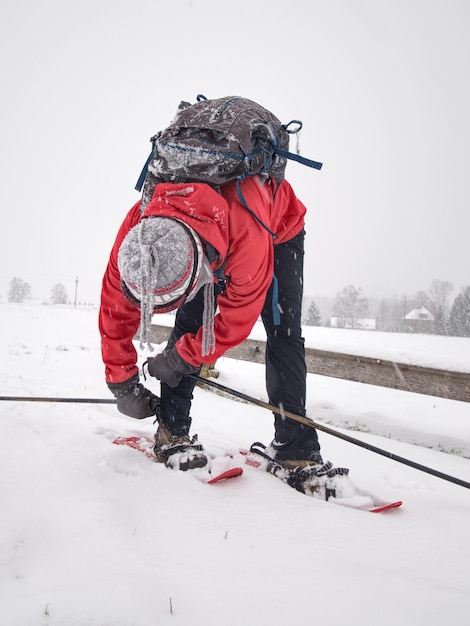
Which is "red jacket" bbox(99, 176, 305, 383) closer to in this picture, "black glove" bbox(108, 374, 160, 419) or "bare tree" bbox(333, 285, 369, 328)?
"black glove" bbox(108, 374, 160, 419)

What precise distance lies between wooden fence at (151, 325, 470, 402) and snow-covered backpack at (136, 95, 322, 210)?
79.9 inches

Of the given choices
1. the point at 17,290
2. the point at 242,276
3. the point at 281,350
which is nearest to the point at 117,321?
the point at 242,276

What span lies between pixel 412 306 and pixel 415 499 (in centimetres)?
9211

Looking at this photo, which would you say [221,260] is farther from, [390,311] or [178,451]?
[390,311]

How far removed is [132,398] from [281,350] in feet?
2.81

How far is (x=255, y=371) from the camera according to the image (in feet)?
18.6

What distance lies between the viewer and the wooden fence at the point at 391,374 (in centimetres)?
268

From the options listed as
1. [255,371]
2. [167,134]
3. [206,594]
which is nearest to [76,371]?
[255,371]

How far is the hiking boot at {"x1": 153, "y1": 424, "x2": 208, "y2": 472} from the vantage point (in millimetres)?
1801

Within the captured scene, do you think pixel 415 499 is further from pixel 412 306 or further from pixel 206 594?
pixel 412 306

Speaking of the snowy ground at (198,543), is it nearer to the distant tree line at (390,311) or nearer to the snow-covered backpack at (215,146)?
the snow-covered backpack at (215,146)

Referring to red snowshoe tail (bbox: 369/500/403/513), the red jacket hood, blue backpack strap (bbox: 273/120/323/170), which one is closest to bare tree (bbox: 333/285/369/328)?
blue backpack strap (bbox: 273/120/323/170)

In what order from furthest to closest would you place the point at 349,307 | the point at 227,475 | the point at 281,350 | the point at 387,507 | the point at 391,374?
the point at 349,307 < the point at 391,374 < the point at 281,350 < the point at 227,475 < the point at 387,507

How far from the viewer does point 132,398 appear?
1.91m
